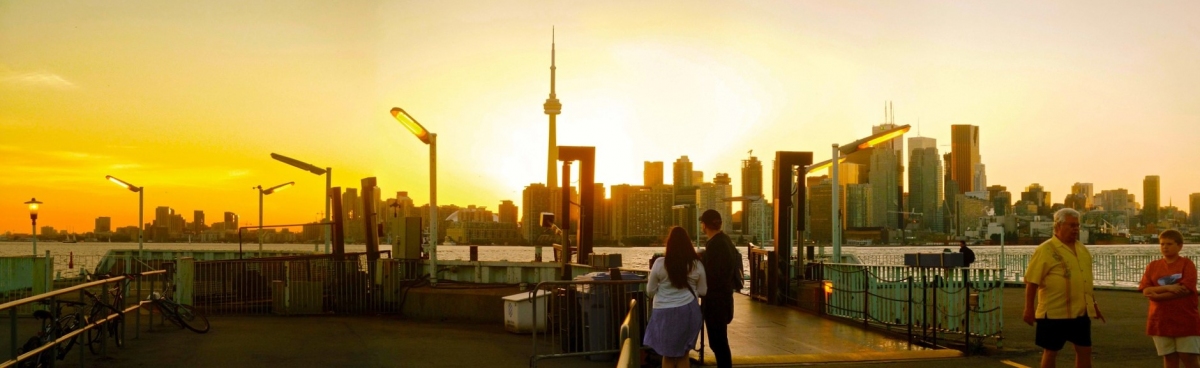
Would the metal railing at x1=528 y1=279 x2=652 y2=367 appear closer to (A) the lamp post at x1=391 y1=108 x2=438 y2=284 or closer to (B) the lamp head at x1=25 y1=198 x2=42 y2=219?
(A) the lamp post at x1=391 y1=108 x2=438 y2=284

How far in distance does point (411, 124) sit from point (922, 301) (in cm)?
1123

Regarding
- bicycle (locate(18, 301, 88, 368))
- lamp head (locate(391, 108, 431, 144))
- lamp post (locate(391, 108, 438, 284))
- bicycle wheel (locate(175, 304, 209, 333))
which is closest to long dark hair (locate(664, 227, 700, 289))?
bicycle (locate(18, 301, 88, 368))

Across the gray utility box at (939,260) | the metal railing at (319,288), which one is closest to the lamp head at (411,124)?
the metal railing at (319,288)

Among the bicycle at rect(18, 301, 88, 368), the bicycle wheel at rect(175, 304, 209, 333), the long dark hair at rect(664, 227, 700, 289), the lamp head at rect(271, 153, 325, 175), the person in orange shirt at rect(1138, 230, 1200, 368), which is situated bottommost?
the bicycle wheel at rect(175, 304, 209, 333)

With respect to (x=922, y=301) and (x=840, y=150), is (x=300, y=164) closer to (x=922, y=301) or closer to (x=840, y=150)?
(x=840, y=150)

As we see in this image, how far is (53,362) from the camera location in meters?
10.9

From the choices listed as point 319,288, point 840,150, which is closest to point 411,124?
point 319,288

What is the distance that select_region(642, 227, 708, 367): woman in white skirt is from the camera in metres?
8.78

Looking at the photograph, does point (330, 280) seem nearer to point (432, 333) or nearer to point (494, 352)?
point (432, 333)

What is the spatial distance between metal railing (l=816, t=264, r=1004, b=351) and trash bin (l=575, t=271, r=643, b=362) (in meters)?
3.87

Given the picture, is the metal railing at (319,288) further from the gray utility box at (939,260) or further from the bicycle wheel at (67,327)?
the gray utility box at (939,260)

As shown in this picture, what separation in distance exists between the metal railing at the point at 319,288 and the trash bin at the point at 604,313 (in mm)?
9142

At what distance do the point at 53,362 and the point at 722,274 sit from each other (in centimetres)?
747

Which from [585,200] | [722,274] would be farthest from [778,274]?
[722,274]
